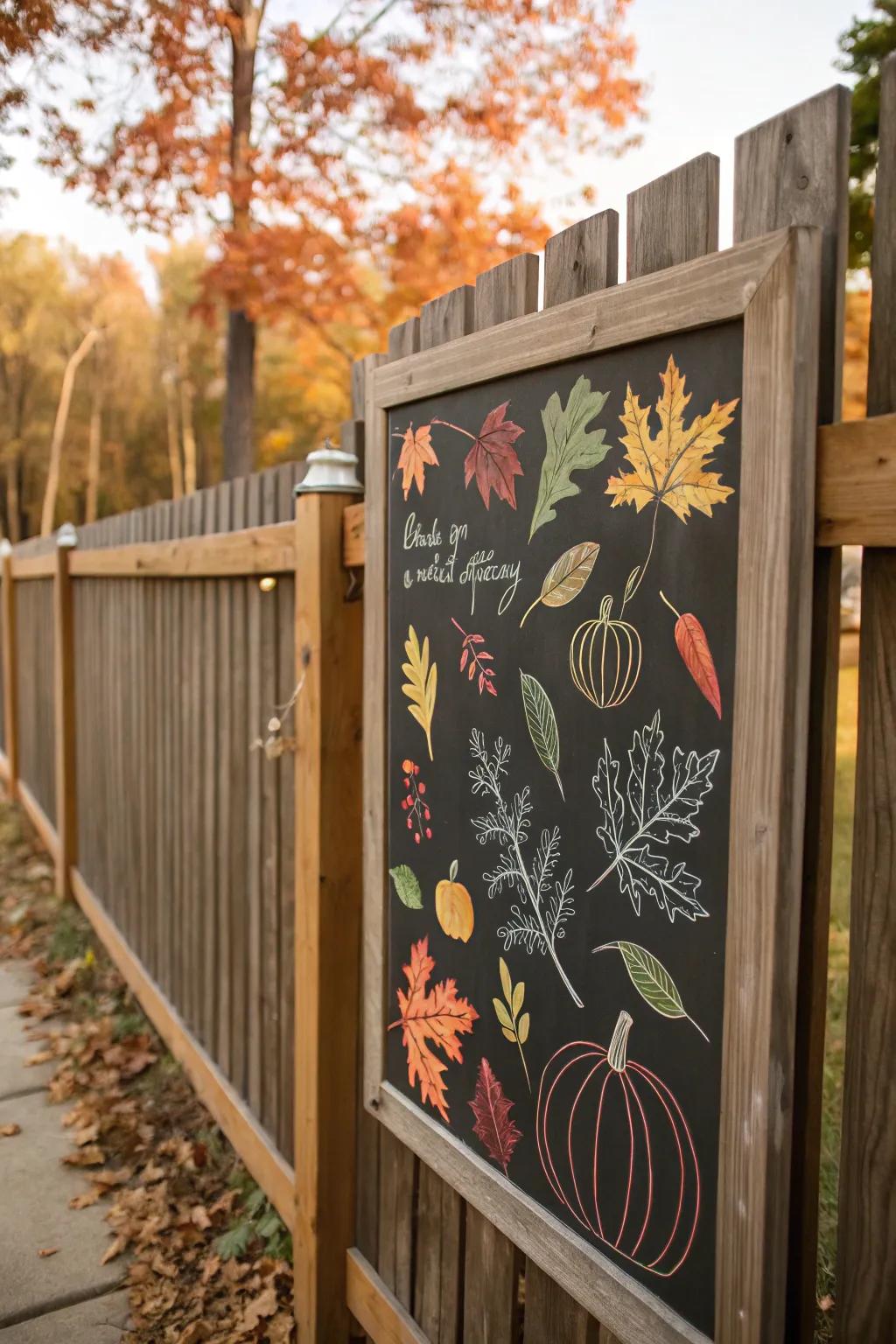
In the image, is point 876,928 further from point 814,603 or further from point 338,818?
point 338,818

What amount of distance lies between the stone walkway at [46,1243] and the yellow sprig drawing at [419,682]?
81.3 inches

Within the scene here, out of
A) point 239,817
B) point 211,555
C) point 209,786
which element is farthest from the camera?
point 209,786

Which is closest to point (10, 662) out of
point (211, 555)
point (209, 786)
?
point (209, 786)

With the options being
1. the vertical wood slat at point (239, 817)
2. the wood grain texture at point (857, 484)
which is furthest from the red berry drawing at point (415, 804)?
the vertical wood slat at point (239, 817)

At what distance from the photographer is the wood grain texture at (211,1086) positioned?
309 cm

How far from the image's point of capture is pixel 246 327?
1094 centimetres

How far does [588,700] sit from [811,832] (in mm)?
423

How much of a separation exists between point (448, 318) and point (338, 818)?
51.4 inches

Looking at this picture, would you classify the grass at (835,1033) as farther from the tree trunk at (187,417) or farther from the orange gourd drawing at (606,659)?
the tree trunk at (187,417)

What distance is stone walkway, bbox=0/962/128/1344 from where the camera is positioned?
2881 millimetres

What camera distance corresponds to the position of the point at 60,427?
29984 mm

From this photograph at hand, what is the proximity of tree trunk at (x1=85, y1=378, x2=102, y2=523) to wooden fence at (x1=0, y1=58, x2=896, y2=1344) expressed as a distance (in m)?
27.3

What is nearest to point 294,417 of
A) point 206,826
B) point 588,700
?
point 206,826

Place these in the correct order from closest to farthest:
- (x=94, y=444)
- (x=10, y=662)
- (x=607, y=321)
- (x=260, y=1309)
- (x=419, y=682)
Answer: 1. (x=607, y=321)
2. (x=419, y=682)
3. (x=260, y=1309)
4. (x=10, y=662)
5. (x=94, y=444)
